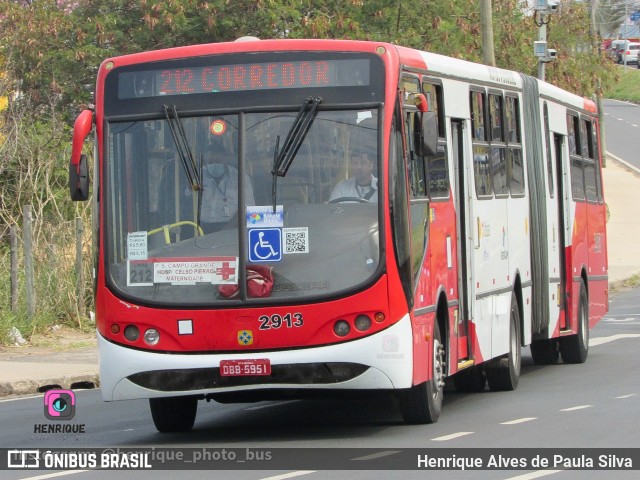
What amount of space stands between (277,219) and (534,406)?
3.58 meters

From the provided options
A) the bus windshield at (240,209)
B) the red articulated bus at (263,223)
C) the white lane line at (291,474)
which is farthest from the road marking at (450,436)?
the white lane line at (291,474)

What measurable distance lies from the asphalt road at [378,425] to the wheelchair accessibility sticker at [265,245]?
1372 mm

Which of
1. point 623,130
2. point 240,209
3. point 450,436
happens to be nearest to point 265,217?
point 240,209

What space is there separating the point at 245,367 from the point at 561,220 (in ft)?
26.0

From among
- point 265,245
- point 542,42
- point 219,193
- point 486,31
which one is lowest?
point 265,245

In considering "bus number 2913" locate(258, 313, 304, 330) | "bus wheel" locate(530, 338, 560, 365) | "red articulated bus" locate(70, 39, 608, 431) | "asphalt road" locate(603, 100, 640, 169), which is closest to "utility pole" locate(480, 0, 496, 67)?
"bus wheel" locate(530, 338, 560, 365)

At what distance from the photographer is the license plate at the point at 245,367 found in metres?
11.2

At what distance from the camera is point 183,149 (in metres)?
11.6

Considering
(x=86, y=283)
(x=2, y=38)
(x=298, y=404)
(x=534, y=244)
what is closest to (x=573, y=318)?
(x=534, y=244)

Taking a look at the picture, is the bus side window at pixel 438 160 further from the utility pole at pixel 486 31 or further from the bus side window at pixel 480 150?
the utility pole at pixel 486 31

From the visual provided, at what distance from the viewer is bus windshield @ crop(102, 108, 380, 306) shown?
1134 centimetres

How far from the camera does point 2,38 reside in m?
29.8

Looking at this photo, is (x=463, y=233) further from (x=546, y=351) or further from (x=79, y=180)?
(x=546, y=351)

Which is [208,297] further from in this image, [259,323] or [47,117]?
[47,117]
